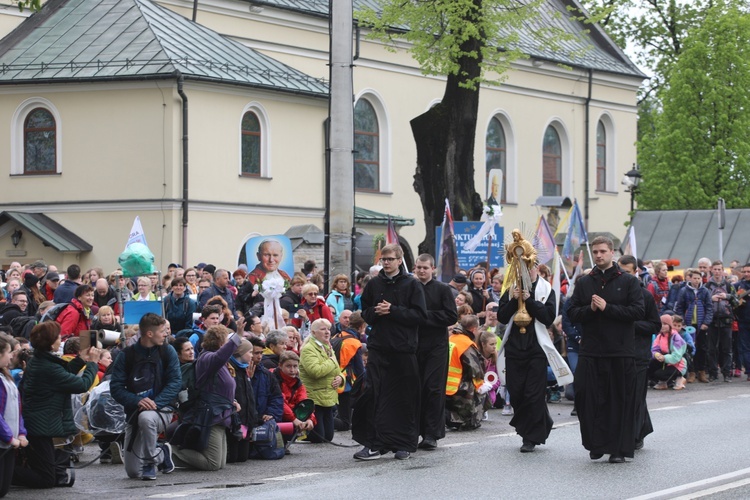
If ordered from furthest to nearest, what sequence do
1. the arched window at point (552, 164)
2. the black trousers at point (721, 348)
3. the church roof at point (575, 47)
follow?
the arched window at point (552, 164), the church roof at point (575, 47), the black trousers at point (721, 348)

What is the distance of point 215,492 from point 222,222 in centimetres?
2431

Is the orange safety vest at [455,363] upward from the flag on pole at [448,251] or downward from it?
downward

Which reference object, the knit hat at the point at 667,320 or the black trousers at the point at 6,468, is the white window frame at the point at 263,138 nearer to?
the knit hat at the point at 667,320

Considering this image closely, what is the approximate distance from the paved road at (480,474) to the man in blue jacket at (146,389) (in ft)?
0.71

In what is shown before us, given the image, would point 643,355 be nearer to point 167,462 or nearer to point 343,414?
point 343,414

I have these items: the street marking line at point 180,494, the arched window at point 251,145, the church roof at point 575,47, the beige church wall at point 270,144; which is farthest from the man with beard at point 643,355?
the church roof at point 575,47

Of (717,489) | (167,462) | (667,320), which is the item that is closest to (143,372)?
(167,462)

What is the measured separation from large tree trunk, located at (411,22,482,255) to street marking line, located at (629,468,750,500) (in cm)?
1651

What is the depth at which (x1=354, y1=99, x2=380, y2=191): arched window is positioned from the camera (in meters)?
43.2

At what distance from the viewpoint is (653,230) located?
118 ft

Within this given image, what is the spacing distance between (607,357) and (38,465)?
202 inches

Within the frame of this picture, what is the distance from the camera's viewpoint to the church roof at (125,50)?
34438 millimetres

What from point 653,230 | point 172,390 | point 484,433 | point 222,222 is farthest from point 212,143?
point 172,390

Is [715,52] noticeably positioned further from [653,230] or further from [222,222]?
[222,222]
